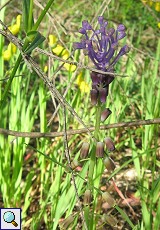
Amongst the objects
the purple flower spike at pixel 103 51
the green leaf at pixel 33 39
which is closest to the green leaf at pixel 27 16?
the green leaf at pixel 33 39

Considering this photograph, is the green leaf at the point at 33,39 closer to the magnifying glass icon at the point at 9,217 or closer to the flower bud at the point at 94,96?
the flower bud at the point at 94,96

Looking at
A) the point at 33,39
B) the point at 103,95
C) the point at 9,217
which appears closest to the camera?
the point at 33,39

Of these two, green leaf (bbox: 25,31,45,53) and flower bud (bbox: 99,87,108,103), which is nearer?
green leaf (bbox: 25,31,45,53)

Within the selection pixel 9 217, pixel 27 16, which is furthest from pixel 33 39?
pixel 9 217

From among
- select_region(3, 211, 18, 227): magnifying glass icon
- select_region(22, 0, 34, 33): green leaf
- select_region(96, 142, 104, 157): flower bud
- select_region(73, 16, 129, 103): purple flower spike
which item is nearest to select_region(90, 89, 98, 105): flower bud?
select_region(73, 16, 129, 103): purple flower spike

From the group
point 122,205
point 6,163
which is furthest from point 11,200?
point 122,205

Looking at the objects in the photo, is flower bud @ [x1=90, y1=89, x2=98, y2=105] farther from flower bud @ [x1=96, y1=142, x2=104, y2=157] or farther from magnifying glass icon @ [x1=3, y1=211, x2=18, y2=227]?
magnifying glass icon @ [x1=3, y1=211, x2=18, y2=227]

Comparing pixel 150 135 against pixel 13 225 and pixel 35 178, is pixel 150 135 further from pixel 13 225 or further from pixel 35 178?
pixel 13 225

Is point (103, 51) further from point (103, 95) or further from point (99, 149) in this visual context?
point (99, 149)
